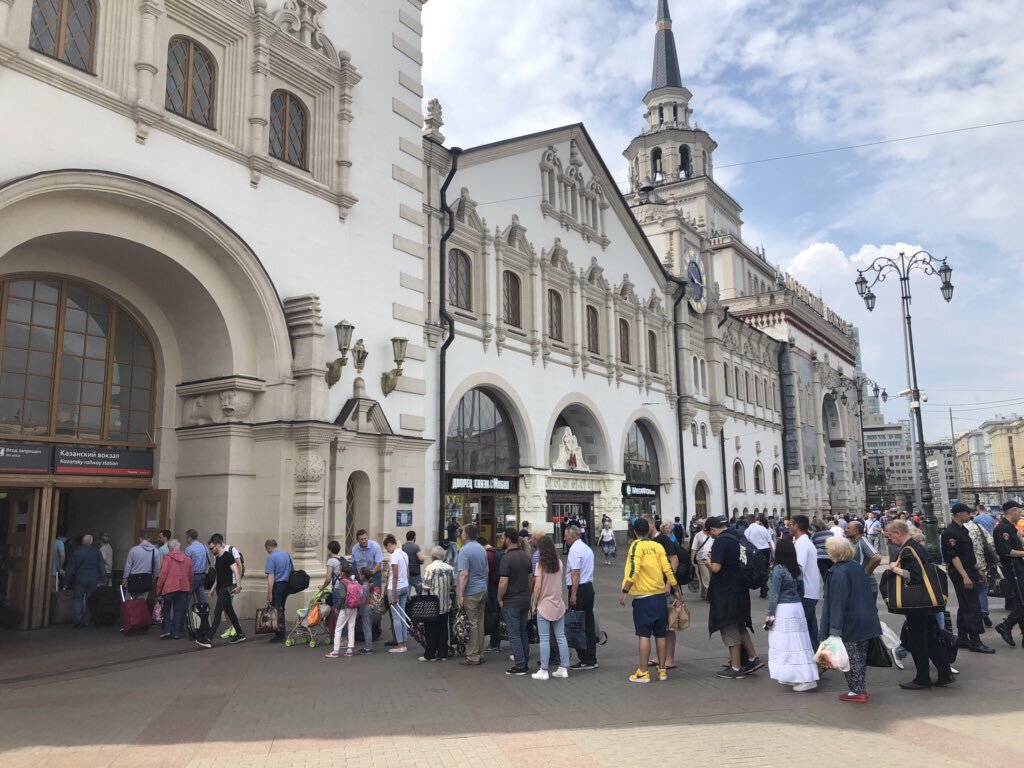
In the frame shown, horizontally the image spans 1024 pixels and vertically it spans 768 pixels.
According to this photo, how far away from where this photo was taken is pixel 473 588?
432 inches

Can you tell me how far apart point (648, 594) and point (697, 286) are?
32714 millimetres

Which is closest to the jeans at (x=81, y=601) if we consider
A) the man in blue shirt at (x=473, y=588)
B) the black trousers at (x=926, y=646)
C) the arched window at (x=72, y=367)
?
the arched window at (x=72, y=367)

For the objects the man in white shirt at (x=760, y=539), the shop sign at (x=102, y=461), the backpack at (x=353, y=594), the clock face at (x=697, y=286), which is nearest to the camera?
the backpack at (x=353, y=594)

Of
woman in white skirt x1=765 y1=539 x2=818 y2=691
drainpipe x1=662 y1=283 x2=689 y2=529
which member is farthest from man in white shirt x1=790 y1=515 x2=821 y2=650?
drainpipe x1=662 y1=283 x2=689 y2=529

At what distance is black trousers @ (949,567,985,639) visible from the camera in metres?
10.9

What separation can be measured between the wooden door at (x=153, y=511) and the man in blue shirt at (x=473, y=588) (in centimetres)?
684

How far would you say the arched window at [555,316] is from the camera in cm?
2817

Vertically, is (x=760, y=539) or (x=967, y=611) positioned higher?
(x=760, y=539)

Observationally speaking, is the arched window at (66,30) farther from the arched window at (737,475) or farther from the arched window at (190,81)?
the arched window at (737,475)

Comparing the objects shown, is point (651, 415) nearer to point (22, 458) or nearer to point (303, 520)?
point (303, 520)

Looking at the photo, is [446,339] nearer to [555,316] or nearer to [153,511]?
[555,316]

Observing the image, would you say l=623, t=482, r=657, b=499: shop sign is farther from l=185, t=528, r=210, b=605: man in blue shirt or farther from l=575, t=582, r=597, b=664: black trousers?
l=575, t=582, r=597, b=664: black trousers

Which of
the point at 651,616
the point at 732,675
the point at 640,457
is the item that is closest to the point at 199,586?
the point at 651,616

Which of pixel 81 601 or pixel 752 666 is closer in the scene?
pixel 752 666
